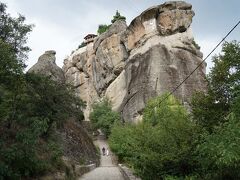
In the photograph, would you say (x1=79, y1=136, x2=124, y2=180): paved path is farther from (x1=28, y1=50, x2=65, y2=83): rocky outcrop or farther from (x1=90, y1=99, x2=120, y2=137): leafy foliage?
(x1=28, y1=50, x2=65, y2=83): rocky outcrop

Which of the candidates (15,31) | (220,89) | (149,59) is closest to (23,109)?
(15,31)

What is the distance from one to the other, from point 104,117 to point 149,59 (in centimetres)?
1031

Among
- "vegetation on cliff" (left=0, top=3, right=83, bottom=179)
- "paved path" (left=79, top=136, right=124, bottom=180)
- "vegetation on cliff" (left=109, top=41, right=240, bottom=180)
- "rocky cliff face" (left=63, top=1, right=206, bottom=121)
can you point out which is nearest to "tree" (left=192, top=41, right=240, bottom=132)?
"vegetation on cliff" (left=109, top=41, right=240, bottom=180)

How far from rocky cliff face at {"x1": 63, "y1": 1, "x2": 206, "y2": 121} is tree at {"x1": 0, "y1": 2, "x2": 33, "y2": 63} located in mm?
25897

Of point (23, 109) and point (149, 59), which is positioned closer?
point (23, 109)

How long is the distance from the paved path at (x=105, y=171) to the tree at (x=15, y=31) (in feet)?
28.0

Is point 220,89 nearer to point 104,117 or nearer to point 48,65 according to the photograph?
point 48,65

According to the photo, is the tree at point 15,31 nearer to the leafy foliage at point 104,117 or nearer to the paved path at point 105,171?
the paved path at point 105,171

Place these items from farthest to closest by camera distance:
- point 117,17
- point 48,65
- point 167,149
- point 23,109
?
point 117,17
point 48,65
point 23,109
point 167,149

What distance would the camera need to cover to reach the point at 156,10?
2128 inches

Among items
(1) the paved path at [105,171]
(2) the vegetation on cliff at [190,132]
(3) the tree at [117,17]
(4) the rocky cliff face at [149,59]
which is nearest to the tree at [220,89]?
(2) the vegetation on cliff at [190,132]

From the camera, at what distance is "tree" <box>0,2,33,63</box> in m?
16.5

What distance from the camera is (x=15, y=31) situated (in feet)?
55.3

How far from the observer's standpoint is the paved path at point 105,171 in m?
23.1
